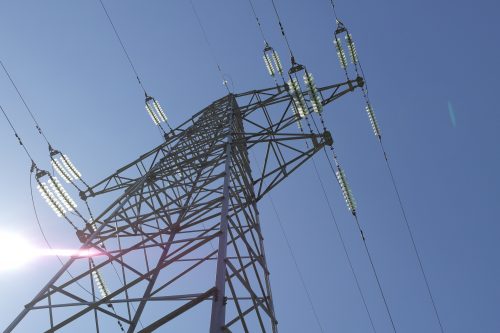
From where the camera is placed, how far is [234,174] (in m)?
9.77

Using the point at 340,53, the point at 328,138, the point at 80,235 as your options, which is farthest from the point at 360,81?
the point at 80,235

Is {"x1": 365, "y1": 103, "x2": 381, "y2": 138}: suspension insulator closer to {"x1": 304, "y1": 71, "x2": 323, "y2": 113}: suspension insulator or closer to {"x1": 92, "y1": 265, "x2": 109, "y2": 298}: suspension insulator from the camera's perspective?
{"x1": 304, "y1": 71, "x2": 323, "y2": 113}: suspension insulator

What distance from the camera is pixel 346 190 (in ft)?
39.4

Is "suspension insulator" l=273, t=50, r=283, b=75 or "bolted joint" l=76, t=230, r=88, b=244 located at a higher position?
"suspension insulator" l=273, t=50, r=283, b=75

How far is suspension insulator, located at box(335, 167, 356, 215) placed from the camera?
12016 millimetres

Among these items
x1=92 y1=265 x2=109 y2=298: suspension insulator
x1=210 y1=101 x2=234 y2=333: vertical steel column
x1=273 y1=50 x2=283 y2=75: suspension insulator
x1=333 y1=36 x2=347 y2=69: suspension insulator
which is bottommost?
x1=210 y1=101 x2=234 y2=333: vertical steel column

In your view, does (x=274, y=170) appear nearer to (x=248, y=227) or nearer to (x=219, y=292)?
(x=248, y=227)

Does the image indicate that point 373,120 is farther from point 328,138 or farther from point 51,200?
point 51,200

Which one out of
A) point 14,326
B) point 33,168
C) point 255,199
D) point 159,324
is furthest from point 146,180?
point 159,324

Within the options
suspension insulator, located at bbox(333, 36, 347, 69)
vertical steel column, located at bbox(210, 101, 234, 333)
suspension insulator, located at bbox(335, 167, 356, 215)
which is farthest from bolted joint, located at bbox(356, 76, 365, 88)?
vertical steel column, located at bbox(210, 101, 234, 333)

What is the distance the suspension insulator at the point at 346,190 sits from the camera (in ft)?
39.4

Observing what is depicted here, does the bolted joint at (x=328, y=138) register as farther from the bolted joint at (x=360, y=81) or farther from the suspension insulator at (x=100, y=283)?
the suspension insulator at (x=100, y=283)

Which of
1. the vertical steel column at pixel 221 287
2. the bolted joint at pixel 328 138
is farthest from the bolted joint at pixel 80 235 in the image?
the bolted joint at pixel 328 138

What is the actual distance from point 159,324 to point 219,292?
0.79 m
